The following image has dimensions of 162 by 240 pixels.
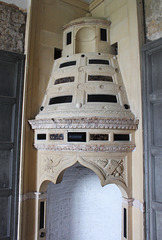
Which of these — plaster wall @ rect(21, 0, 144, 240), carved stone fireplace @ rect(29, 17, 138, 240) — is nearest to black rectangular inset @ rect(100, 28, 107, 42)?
carved stone fireplace @ rect(29, 17, 138, 240)

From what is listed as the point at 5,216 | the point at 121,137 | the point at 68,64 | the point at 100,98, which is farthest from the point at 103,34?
the point at 5,216

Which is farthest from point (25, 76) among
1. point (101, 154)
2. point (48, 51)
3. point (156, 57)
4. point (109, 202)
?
point (109, 202)

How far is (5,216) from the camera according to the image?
4102mm

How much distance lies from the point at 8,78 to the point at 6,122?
0.88 metres

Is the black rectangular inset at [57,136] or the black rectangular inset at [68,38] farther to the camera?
the black rectangular inset at [68,38]

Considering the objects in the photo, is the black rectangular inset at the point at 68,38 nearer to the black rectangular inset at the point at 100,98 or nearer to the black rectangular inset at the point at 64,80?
the black rectangular inset at the point at 64,80

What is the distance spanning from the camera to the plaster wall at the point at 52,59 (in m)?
3.81

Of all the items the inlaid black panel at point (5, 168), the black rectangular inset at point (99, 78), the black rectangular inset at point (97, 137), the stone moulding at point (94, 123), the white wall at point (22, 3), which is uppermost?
the white wall at point (22, 3)

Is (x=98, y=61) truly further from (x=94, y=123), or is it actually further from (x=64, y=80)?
(x=94, y=123)

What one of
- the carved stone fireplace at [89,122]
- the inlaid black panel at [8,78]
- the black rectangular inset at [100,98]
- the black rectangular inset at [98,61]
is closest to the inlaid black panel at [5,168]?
the carved stone fireplace at [89,122]

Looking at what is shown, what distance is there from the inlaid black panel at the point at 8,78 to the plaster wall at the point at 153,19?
2633 mm

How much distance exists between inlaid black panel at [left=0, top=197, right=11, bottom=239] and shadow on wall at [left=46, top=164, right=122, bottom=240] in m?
1.24

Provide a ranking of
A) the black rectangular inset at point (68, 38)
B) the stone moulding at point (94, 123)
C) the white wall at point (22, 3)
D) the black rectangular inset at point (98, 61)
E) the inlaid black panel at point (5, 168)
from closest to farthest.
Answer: the stone moulding at point (94, 123) → the inlaid black panel at point (5, 168) → the black rectangular inset at point (98, 61) → the white wall at point (22, 3) → the black rectangular inset at point (68, 38)

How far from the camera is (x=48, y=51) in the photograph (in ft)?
15.6
